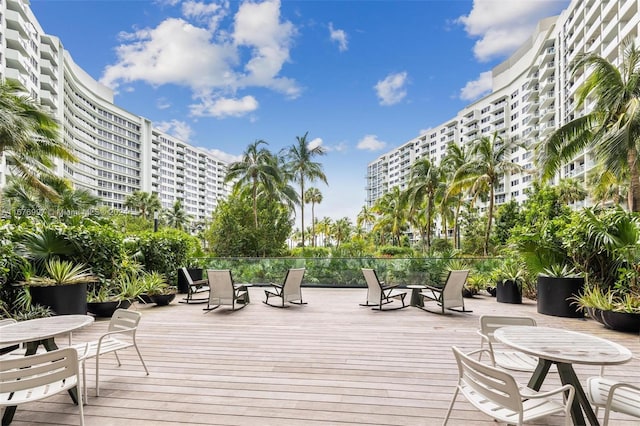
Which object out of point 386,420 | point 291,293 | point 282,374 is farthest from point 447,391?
point 291,293

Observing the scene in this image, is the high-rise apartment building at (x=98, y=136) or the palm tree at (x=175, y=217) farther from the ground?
the high-rise apartment building at (x=98, y=136)

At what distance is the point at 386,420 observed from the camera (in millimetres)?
2734

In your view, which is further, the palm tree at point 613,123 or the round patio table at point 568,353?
the palm tree at point 613,123

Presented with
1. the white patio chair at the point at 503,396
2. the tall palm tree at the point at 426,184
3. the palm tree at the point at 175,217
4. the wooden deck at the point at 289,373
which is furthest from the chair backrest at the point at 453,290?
the palm tree at the point at 175,217

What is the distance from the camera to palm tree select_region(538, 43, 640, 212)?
31.0 feet

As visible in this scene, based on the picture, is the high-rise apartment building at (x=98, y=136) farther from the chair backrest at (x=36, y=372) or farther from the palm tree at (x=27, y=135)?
the chair backrest at (x=36, y=372)

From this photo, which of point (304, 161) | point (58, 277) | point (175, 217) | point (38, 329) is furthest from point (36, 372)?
point (175, 217)

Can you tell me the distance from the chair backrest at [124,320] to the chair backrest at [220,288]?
3598 mm

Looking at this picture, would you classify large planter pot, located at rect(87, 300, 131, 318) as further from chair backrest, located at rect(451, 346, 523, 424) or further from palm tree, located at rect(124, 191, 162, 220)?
palm tree, located at rect(124, 191, 162, 220)

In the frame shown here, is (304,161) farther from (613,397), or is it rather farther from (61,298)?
(613,397)

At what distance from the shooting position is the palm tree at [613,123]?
9445mm

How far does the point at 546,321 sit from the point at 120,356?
7.00 metres

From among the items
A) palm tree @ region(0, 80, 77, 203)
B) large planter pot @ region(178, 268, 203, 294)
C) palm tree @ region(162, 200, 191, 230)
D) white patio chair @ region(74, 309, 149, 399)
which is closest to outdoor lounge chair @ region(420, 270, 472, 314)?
white patio chair @ region(74, 309, 149, 399)

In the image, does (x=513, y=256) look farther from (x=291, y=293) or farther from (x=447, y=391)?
(x=447, y=391)
